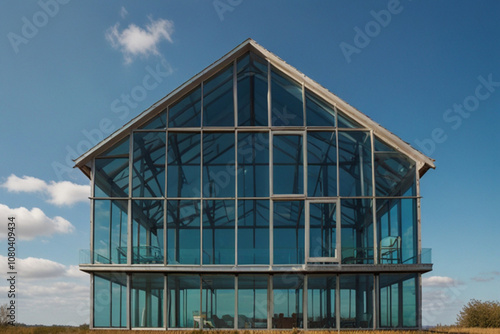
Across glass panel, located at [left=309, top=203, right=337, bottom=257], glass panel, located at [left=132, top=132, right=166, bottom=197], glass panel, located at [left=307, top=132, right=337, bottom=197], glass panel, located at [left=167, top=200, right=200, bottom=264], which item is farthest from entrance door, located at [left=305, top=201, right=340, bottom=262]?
glass panel, located at [left=132, top=132, right=166, bottom=197]

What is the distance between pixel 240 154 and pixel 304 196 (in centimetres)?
317

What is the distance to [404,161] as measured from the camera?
2267cm

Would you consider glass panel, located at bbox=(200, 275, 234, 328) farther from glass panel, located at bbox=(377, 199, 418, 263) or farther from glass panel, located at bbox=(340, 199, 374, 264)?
glass panel, located at bbox=(377, 199, 418, 263)

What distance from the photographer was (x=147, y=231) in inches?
861

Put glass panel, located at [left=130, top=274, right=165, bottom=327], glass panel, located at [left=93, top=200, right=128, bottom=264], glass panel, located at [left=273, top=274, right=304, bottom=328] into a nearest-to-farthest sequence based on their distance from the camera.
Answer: glass panel, located at [left=273, top=274, right=304, bottom=328], glass panel, located at [left=130, top=274, right=165, bottom=327], glass panel, located at [left=93, top=200, right=128, bottom=264]

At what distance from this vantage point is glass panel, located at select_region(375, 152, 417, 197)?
22.2 m

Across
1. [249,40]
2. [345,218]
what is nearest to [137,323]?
[345,218]

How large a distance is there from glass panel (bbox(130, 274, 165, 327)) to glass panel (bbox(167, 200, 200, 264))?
1130 mm

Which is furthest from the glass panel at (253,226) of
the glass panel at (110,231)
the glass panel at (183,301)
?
the glass panel at (110,231)

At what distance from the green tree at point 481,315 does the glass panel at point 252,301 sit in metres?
19.1

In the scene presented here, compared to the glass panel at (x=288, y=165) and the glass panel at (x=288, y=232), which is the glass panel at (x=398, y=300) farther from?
the glass panel at (x=288, y=165)

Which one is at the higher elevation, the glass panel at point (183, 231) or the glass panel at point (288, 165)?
the glass panel at point (288, 165)

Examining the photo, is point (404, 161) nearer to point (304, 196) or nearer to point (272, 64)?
point (304, 196)

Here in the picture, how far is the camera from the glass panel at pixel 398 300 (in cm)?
2116
